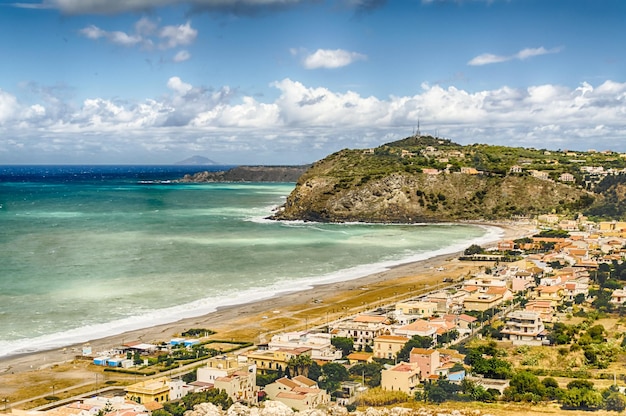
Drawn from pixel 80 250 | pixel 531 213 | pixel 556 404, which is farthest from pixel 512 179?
pixel 556 404

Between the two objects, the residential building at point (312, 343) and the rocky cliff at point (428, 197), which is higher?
the rocky cliff at point (428, 197)

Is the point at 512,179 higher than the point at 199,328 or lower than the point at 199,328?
higher

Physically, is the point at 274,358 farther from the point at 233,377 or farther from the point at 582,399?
the point at 582,399

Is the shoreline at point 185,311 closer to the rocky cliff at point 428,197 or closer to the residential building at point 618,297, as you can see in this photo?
the residential building at point 618,297

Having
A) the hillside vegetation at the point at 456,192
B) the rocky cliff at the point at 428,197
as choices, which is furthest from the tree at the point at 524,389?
the rocky cliff at the point at 428,197

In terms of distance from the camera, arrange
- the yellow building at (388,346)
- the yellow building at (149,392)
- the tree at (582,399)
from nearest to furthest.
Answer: the tree at (582,399), the yellow building at (149,392), the yellow building at (388,346)

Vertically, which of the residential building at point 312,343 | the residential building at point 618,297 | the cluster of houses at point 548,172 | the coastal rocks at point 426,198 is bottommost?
the residential building at point 312,343

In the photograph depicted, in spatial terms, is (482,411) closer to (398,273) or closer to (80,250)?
(398,273)

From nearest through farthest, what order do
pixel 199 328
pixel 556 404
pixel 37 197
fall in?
pixel 556 404, pixel 199 328, pixel 37 197
